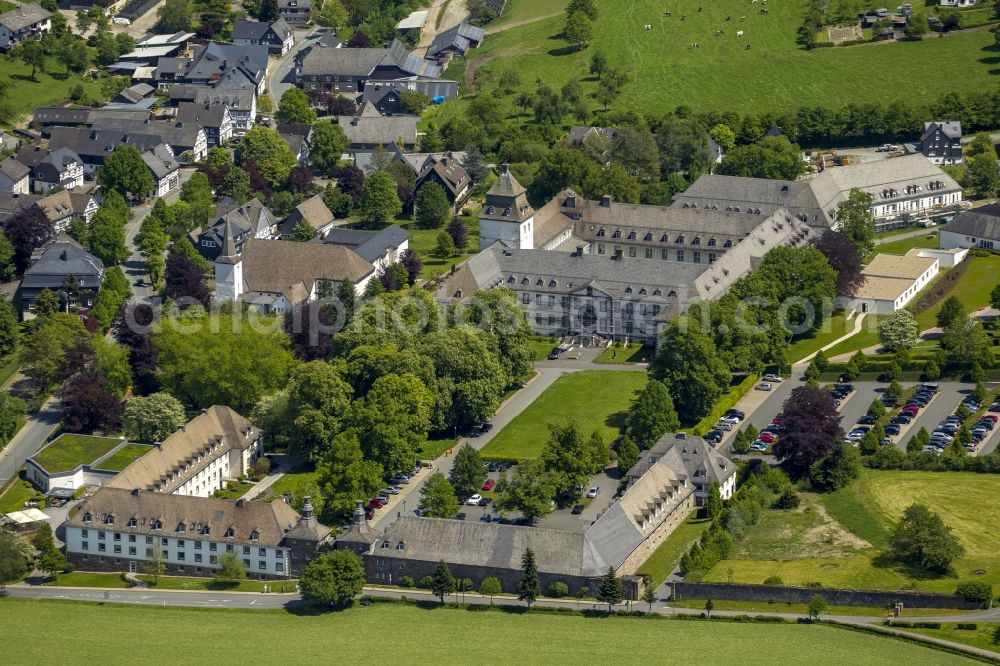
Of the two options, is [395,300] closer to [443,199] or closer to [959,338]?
[443,199]

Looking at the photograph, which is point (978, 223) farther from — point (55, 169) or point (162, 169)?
point (55, 169)

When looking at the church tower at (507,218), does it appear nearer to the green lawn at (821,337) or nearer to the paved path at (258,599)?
the green lawn at (821,337)

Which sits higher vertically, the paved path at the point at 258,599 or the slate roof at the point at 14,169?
the slate roof at the point at 14,169

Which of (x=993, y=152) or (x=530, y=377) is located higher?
(x=993, y=152)

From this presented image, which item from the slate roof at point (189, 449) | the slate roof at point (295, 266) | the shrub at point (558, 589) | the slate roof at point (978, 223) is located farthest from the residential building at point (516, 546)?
the slate roof at point (978, 223)

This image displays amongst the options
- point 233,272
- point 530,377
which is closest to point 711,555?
point 530,377

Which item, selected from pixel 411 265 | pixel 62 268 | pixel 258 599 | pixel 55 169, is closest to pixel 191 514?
pixel 258 599
